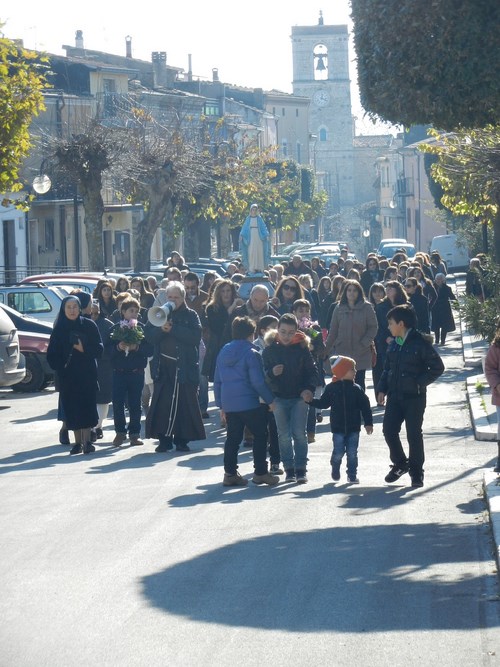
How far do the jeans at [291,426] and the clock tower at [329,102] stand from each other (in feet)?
412

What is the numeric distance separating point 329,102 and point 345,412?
437ft

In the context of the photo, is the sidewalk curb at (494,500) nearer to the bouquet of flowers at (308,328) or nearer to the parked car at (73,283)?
the bouquet of flowers at (308,328)

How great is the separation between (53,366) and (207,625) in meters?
7.98

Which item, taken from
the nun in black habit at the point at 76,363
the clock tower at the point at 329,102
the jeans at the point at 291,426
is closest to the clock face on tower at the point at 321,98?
the clock tower at the point at 329,102

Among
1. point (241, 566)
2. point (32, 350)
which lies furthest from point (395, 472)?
point (32, 350)

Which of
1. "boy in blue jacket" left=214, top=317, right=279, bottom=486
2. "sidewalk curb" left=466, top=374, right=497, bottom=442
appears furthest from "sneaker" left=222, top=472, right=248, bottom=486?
"sidewalk curb" left=466, top=374, right=497, bottom=442

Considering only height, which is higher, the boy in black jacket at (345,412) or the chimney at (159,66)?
the chimney at (159,66)

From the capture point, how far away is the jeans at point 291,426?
1298cm

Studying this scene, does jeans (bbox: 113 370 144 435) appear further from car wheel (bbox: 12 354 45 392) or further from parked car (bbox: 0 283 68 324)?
parked car (bbox: 0 283 68 324)

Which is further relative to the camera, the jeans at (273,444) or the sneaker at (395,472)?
the jeans at (273,444)

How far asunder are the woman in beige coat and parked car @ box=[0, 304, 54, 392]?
695 cm

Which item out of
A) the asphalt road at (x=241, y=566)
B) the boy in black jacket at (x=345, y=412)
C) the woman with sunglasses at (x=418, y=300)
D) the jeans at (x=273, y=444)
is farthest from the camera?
the woman with sunglasses at (x=418, y=300)

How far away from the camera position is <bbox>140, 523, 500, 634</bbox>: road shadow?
782cm

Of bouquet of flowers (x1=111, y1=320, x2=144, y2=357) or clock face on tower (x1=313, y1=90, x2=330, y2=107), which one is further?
clock face on tower (x1=313, y1=90, x2=330, y2=107)
